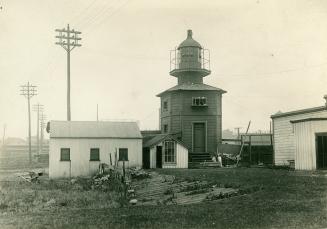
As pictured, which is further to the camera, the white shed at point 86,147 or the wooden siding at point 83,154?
the white shed at point 86,147

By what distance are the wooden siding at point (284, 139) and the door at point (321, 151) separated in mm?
4046

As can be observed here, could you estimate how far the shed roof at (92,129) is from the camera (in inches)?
1295

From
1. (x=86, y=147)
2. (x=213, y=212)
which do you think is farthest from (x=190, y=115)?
(x=213, y=212)

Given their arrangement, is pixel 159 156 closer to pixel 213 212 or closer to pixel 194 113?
pixel 194 113

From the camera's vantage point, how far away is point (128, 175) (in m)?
26.7

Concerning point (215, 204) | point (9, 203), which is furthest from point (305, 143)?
point (9, 203)

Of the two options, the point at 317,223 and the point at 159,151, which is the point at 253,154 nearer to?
the point at 159,151

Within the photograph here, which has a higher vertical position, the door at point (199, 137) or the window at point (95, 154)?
the door at point (199, 137)

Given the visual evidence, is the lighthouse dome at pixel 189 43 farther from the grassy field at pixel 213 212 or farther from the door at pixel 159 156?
the grassy field at pixel 213 212

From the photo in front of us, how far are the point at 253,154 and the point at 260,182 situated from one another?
1762 cm

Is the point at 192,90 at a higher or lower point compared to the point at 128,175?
higher

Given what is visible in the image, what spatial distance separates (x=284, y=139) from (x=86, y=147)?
47.9 ft

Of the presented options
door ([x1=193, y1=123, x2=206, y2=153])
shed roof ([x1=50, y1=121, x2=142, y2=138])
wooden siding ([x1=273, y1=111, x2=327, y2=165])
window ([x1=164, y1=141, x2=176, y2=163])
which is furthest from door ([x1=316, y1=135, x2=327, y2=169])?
shed roof ([x1=50, y1=121, x2=142, y2=138])

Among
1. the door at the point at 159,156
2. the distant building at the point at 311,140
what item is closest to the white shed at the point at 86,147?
the door at the point at 159,156
